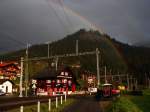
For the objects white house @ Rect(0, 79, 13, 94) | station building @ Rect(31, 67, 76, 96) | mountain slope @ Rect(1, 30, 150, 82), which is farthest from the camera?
mountain slope @ Rect(1, 30, 150, 82)

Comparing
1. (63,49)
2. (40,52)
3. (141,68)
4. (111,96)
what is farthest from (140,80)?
(111,96)

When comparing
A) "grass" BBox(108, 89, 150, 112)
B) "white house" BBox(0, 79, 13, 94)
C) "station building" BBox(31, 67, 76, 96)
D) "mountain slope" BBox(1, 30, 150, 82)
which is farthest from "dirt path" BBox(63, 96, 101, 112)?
"mountain slope" BBox(1, 30, 150, 82)

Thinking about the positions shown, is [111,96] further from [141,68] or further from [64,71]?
[141,68]

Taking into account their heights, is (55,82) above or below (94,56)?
below

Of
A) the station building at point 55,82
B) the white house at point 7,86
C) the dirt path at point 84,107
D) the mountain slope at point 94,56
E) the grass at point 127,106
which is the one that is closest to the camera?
the grass at point 127,106

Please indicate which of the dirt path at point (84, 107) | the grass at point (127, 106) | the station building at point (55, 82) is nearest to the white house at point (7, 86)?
the station building at point (55, 82)

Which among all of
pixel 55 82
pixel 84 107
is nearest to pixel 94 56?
pixel 55 82

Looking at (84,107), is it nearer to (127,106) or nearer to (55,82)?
(127,106)

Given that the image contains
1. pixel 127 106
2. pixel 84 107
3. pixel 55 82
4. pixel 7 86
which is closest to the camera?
pixel 127 106

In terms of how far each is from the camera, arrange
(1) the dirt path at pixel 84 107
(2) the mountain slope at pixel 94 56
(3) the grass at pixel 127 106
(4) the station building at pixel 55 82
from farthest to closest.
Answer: (2) the mountain slope at pixel 94 56 < (4) the station building at pixel 55 82 < (1) the dirt path at pixel 84 107 < (3) the grass at pixel 127 106

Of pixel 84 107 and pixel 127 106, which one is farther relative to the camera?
pixel 84 107

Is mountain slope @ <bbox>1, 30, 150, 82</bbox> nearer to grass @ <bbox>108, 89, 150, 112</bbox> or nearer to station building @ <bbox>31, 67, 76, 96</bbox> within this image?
station building @ <bbox>31, 67, 76, 96</bbox>

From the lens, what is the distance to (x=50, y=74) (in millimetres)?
87438

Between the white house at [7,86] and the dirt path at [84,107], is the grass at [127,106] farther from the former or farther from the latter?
the white house at [7,86]
